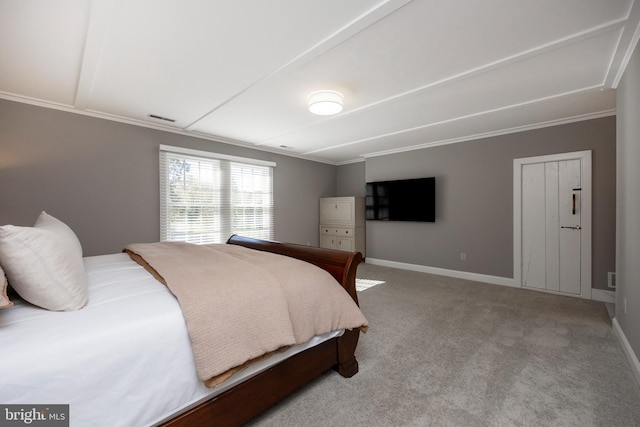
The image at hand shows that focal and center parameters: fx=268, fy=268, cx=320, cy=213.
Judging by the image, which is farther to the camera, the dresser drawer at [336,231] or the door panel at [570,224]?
the dresser drawer at [336,231]

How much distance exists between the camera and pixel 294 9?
5.36 feet

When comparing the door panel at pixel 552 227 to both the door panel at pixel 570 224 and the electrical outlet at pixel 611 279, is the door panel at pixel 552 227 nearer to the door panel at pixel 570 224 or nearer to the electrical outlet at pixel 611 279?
the door panel at pixel 570 224

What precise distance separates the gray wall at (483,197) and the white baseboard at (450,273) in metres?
0.07

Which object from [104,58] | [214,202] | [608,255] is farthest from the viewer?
[214,202]

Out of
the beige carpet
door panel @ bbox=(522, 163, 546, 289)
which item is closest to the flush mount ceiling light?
the beige carpet

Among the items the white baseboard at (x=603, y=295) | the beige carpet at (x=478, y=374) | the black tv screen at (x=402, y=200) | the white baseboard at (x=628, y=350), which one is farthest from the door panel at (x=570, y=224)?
the black tv screen at (x=402, y=200)

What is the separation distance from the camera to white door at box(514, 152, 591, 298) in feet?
11.4

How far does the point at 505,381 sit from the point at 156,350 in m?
2.15

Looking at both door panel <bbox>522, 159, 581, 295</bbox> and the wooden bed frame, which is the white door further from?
the wooden bed frame

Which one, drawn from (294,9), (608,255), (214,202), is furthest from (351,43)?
(608,255)

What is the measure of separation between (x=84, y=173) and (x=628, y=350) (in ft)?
18.3

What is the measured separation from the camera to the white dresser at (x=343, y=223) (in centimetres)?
556

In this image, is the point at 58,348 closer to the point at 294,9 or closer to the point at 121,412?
the point at 121,412

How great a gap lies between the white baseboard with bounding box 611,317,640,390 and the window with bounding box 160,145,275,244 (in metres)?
4.64
